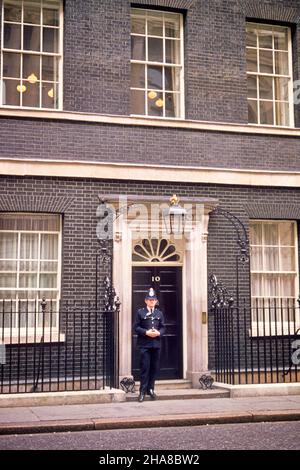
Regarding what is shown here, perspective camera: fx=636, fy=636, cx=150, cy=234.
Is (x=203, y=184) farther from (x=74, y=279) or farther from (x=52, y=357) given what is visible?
(x=52, y=357)

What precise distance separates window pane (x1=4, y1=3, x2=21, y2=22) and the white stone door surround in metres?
3.95

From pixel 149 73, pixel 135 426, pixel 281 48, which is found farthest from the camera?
pixel 281 48

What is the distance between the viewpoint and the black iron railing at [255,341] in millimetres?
11578

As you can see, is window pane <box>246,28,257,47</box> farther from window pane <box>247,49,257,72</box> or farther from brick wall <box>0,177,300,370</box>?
brick wall <box>0,177,300,370</box>

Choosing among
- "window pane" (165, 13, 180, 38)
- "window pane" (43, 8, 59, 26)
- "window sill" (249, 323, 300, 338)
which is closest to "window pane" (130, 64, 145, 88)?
"window pane" (165, 13, 180, 38)

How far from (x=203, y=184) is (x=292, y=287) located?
9.26ft

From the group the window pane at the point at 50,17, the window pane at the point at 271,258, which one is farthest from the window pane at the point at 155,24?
the window pane at the point at 271,258

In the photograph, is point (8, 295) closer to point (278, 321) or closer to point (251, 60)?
point (278, 321)

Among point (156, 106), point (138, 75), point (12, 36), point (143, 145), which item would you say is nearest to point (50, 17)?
point (12, 36)

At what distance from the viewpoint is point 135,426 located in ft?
28.3

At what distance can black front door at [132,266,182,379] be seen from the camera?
12031 mm

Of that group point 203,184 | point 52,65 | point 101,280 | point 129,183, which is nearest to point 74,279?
point 101,280

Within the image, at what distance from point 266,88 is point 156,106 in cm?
248

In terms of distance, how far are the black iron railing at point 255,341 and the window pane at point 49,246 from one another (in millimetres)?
3114
